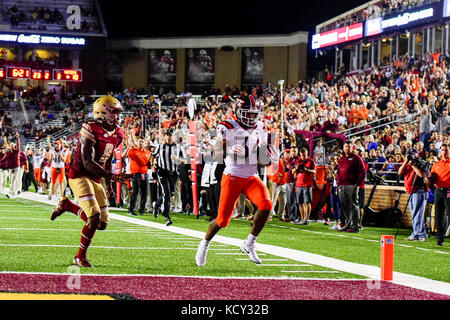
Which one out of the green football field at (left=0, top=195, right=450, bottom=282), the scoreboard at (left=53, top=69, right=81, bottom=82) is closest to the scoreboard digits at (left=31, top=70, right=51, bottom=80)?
the scoreboard at (left=53, top=69, right=81, bottom=82)

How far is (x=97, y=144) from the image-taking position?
820cm

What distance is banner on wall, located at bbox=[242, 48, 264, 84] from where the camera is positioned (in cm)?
4659

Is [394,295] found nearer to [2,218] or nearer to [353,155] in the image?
[353,155]

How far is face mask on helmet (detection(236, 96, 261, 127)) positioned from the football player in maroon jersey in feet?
4.70

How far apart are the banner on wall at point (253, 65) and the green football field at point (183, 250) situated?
104ft

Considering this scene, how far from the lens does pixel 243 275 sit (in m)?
7.74

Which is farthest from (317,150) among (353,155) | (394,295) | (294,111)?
(394,295)

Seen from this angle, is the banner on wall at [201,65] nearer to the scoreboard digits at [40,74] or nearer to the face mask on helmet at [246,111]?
the scoreboard digits at [40,74]

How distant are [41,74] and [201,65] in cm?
1070

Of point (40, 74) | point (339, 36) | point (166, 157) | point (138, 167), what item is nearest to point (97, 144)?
point (166, 157)

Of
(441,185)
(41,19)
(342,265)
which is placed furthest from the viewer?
(41,19)

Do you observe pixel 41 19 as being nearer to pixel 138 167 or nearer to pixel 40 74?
pixel 40 74

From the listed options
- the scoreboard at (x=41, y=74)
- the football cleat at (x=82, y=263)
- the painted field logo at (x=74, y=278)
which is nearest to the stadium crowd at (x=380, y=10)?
the scoreboard at (x=41, y=74)
